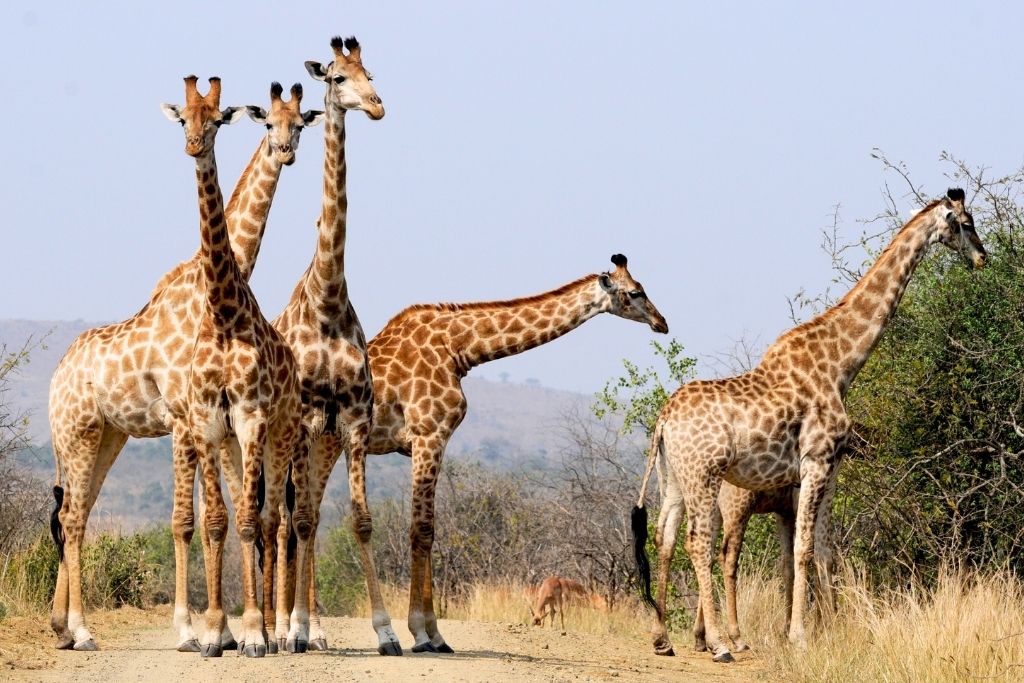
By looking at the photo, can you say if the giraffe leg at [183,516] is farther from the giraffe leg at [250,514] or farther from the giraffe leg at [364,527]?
the giraffe leg at [364,527]

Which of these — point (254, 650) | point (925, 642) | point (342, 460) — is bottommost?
point (925, 642)

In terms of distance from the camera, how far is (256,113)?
10.5 m

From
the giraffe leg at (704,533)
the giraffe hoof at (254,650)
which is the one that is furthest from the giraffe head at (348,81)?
the giraffe leg at (704,533)

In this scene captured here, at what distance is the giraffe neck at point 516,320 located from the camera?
11.8 metres

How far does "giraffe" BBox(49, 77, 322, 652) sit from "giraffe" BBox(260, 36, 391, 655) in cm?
38

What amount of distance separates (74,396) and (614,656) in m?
4.60

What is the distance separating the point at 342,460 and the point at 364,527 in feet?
212

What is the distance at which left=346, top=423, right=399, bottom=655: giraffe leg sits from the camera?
10203mm

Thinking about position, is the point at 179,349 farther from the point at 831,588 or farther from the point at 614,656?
the point at 831,588

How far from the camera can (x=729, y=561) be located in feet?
41.7

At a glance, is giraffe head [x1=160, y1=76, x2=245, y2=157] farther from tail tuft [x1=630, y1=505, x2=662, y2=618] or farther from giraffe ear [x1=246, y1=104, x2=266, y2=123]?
tail tuft [x1=630, y1=505, x2=662, y2=618]

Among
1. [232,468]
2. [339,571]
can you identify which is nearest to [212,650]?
[232,468]

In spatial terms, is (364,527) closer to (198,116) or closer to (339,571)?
(198,116)

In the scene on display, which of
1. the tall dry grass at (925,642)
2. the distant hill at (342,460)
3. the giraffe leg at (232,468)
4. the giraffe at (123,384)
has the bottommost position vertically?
the tall dry grass at (925,642)
